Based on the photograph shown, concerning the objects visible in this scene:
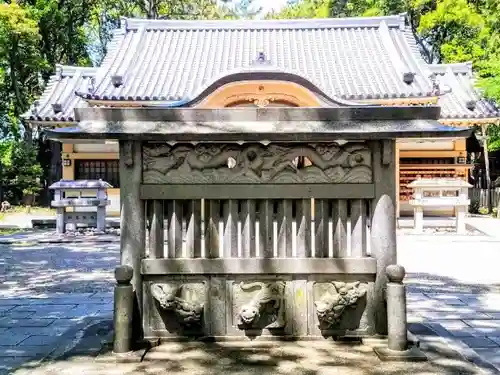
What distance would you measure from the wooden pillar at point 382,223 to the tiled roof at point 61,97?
12297mm

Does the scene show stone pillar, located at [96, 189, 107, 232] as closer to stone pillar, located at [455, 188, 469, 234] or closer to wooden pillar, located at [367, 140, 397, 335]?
stone pillar, located at [455, 188, 469, 234]

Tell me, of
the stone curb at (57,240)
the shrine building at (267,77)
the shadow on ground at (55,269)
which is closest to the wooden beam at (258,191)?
the shadow on ground at (55,269)

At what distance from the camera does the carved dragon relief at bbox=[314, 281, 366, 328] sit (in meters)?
3.81

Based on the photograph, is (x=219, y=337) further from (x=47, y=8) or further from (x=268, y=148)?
(x=47, y=8)

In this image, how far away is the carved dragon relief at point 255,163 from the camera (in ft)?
12.8

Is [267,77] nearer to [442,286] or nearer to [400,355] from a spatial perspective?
[442,286]

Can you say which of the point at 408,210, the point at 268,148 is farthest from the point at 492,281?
the point at 408,210

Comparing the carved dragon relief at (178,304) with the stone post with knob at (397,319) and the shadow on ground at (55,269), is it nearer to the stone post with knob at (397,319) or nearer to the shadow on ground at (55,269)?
the stone post with knob at (397,319)

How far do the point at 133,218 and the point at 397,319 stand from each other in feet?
7.15

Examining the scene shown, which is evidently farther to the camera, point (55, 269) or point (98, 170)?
point (98, 170)

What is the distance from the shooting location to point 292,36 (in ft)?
64.1

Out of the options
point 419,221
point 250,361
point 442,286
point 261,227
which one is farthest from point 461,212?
point 250,361

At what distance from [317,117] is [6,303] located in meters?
4.71

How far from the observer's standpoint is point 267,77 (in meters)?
13.5
